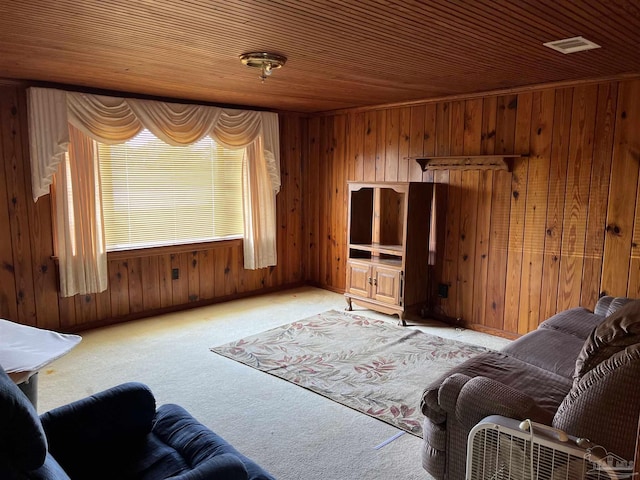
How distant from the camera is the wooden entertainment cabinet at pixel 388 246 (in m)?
4.55

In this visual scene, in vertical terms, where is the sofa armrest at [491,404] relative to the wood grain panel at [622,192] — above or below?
below

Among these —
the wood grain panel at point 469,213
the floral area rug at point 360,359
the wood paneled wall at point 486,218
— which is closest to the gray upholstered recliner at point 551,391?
the floral area rug at point 360,359

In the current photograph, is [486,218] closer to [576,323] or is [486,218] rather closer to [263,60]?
[576,323]

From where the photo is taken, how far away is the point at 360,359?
12.2 feet

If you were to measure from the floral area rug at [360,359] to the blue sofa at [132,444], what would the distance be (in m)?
1.37

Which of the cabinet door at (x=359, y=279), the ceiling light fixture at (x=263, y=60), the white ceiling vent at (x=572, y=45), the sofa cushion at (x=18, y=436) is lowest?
the cabinet door at (x=359, y=279)

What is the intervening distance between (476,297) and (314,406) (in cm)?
217

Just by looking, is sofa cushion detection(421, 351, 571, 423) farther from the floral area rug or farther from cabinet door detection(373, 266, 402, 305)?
cabinet door detection(373, 266, 402, 305)

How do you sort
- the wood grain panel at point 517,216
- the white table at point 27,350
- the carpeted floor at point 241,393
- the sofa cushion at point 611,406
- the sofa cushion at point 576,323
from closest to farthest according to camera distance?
the sofa cushion at point 611,406 → the white table at point 27,350 → the carpeted floor at point 241,393 → the sofa cushion at point 576,323 → the wood grain panel at point 517,216

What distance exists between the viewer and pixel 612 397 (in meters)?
1.65

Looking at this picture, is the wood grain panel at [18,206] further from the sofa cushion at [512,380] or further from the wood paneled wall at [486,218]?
the sofa cushion at [512,380]

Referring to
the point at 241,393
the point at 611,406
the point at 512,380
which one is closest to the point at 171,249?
the point at 241,393

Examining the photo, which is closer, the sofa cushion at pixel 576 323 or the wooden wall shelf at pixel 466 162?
the sofa cushion at pixel 576 323

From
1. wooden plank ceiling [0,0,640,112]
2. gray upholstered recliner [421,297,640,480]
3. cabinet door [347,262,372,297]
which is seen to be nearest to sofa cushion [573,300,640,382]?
gray upholstered recliner [421,297,640,480]
